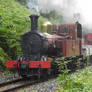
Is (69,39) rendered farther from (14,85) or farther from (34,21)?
(14,85)

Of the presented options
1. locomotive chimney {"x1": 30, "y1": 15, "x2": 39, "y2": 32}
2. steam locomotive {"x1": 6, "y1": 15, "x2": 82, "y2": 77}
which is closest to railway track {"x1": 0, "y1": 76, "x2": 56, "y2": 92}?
steam locomotive {"x1": 6, "y1": 15, "x2": 82, "y2": 77}

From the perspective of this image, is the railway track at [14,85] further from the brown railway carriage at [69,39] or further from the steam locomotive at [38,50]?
the brown railway carriage at [69,39]

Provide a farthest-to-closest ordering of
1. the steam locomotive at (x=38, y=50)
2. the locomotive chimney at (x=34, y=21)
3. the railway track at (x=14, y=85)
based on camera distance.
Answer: the locomotive chimney at (x=34, y=21), the steam locomotive at (x=38, y=50), the railway track at (x=14, y=85)

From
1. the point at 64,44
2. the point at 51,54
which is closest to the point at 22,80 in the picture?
the point at 51,54

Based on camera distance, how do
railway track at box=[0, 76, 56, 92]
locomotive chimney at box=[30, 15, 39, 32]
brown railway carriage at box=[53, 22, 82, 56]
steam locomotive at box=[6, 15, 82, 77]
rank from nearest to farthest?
1. railway track at box=[0, 76, 56, 92]
2. steam locomotive at box=[6, 15, 82, 77]
3. locomotive chimney at box=[30, 15, 39, 32]
4. brown railway carriage at box=[53, 22, 82, 56]

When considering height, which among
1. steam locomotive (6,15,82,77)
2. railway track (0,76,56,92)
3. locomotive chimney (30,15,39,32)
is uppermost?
locomotive chimney (30,15,39,32)

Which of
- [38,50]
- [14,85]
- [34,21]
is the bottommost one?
[14,85]

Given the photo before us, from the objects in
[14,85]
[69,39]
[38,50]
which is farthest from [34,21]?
[14,85]

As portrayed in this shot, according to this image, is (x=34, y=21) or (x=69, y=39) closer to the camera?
(x=34, y=21)

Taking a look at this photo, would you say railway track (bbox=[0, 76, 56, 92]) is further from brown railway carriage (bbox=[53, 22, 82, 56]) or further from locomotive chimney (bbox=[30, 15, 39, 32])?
locomotive chimney (bbox=[30, 15, 39, 32])

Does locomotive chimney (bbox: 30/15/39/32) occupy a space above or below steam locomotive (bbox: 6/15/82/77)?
above

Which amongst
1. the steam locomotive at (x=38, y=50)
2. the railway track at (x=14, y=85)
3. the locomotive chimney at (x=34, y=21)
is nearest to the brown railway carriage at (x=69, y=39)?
the steam locomotive at (x=38, y=50)

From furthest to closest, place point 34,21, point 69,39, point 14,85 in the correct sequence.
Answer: point 69,39 < point 34,21 < point 14,85

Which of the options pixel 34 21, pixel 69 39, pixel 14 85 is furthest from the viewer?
pixel 69 39
